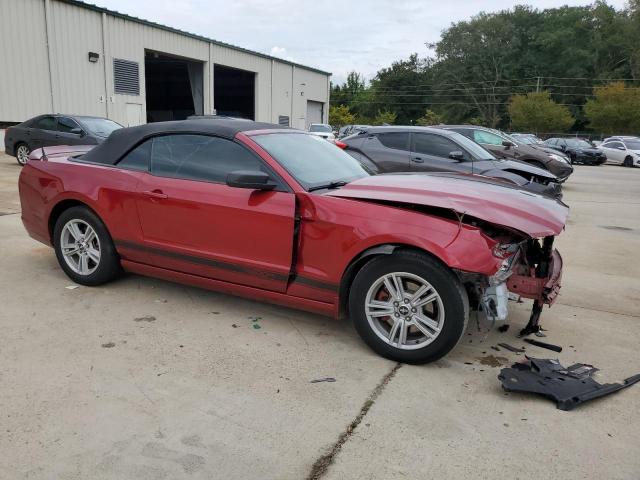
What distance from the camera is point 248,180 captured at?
12.0 feet

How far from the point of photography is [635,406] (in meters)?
3.04

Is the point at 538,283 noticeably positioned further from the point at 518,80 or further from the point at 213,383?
the point at 518,80

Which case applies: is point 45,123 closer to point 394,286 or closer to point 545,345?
point 394,286

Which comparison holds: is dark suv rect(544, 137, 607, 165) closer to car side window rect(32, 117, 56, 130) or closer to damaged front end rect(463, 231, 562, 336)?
car side window rect(32, 117, 56, 130)

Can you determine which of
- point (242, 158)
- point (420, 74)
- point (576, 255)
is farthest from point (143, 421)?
point (420, 74)

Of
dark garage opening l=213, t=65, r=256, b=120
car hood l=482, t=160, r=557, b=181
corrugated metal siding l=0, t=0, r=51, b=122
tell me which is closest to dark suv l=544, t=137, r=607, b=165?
dark garage opening l=213, t=65, r=256, b=120

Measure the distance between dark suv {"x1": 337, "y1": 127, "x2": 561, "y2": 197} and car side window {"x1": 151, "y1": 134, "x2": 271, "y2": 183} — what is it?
478cm

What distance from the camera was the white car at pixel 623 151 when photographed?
86.0ft

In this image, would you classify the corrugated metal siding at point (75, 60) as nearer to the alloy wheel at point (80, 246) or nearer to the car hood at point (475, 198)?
the alloy wheel at point (80, 246)

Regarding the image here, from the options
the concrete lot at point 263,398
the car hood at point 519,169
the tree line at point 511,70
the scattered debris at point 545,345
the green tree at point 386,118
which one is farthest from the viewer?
the green tree at point 386,118

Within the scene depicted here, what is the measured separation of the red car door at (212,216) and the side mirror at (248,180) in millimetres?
117

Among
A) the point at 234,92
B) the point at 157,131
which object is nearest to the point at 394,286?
the point at 157,131

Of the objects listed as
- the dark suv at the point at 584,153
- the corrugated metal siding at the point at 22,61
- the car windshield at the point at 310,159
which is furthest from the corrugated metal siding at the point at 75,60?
the dark suv at the point at 584,153

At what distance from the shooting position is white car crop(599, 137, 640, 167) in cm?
2621
